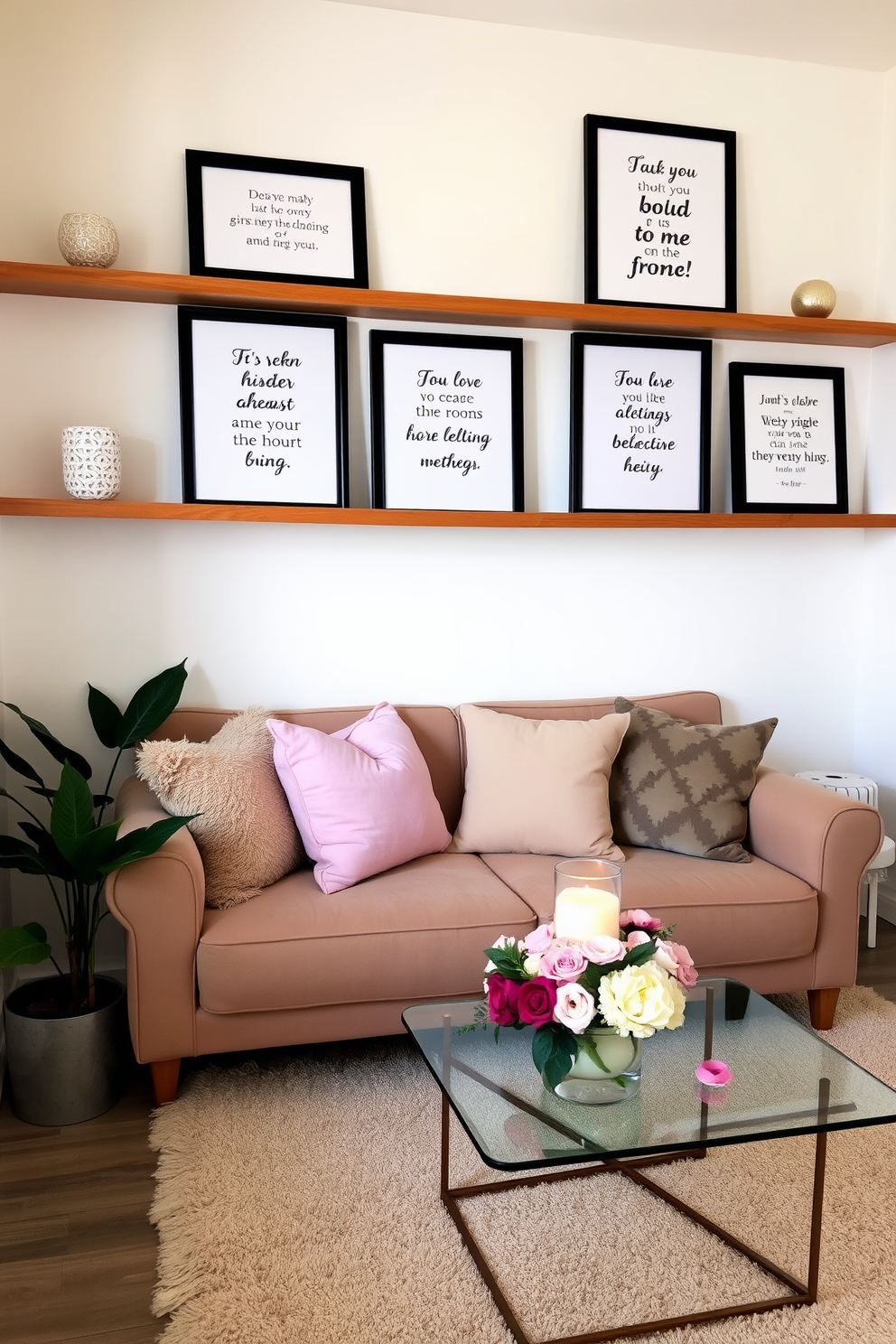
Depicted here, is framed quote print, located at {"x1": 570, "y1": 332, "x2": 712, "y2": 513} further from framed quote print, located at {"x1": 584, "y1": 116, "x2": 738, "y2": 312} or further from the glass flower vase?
the glass flower vase

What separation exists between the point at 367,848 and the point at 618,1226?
3.33 ft

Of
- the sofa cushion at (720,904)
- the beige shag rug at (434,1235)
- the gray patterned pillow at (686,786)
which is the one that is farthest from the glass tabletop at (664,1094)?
the gray patterned pillow at (686,786)

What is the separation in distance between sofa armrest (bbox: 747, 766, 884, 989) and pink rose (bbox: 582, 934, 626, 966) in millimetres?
1188

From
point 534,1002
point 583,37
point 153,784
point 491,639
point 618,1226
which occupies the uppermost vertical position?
point 583,37

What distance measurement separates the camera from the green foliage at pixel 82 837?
2156 millimetres

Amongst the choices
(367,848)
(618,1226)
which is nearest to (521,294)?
(367,848)

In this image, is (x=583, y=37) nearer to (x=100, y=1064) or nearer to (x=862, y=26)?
(x=862, y=26)

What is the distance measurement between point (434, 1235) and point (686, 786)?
1.39m

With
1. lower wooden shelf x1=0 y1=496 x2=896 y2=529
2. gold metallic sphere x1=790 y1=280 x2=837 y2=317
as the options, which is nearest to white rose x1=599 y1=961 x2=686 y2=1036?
lower wooden shelf x1=0 y1=496 x2=896 y2=529

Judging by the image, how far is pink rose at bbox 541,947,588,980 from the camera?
166 cm

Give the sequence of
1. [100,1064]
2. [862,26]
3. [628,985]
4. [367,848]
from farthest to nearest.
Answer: [862,26] < [367,848] < [100,1064] < [628,985]

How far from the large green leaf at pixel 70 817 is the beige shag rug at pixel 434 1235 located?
663 millimetres

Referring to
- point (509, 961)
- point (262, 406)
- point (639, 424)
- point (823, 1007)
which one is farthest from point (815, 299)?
point (509, 961)

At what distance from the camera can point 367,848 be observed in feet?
8.45
